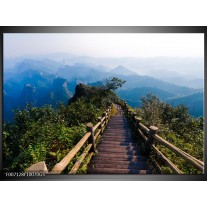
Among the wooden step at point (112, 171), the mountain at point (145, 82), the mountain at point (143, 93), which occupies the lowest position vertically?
the wooden step at point (112, 171)

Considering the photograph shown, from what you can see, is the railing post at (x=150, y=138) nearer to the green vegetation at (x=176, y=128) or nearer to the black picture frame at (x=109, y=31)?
the green vegetation at (x=176, y=128)

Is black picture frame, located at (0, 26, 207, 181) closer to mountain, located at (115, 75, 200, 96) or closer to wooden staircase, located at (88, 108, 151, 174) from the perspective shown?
wooden staircase, located at (88, 108, 151, 174)

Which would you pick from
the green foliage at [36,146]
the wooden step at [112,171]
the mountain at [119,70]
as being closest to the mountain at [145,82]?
the mountain at [119,70]

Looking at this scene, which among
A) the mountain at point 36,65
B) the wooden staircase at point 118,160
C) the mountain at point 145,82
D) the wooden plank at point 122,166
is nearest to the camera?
the mountain at point 36,65

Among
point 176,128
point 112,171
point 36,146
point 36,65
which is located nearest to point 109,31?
point 36,65

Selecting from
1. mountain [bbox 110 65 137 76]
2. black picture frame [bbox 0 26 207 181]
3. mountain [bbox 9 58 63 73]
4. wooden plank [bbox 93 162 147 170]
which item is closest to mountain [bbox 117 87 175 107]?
mountain [bbox 110 65 137 76]

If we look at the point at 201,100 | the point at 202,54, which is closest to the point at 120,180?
the point at 201,100

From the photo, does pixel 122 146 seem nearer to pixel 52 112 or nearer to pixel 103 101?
pixel 52 112

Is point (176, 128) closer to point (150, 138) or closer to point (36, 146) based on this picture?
point (150, 138)
